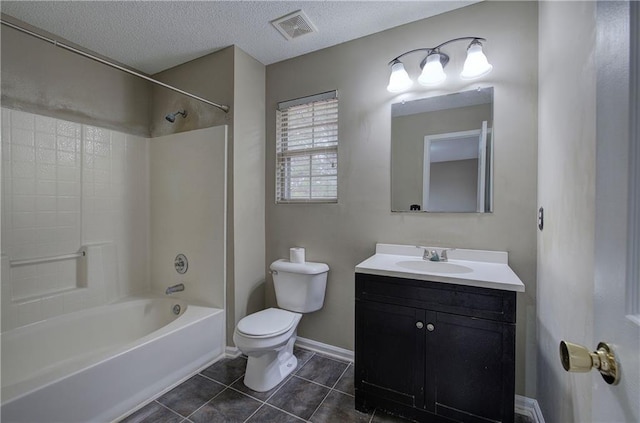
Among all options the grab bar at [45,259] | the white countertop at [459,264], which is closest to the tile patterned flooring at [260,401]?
the white countertop at [459,264]

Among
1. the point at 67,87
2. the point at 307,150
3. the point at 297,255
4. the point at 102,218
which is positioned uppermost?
the point at 67,87

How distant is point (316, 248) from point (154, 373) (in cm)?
133

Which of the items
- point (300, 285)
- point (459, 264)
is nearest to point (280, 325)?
point (300, 285)

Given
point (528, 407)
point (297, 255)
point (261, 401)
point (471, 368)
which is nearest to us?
point (471, 368)

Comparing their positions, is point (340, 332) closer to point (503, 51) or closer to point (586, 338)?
point (586, 338)

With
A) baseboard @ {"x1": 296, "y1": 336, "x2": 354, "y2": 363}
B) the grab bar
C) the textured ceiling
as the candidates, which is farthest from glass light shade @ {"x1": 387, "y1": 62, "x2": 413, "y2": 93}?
the grab bar

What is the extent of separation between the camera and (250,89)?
7.53 feet

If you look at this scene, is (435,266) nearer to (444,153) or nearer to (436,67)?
(444,153)

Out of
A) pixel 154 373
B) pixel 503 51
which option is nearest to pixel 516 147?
pixel 503 51

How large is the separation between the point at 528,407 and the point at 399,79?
2128mm

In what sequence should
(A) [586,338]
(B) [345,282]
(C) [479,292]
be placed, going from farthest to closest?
(B) [345,282] < (C) [479,292] < (A) [586,338]

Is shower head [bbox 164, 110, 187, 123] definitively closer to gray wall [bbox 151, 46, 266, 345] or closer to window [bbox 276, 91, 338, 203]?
gray wall [bbox 151, 46, 266, 345]

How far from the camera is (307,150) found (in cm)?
227

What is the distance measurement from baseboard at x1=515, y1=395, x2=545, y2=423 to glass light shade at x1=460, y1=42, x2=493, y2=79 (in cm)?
191
